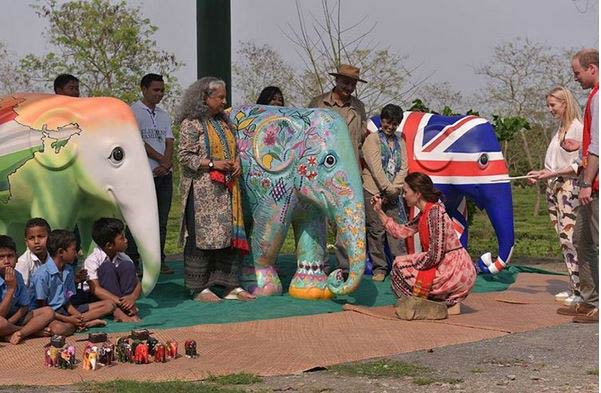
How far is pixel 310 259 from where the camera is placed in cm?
751

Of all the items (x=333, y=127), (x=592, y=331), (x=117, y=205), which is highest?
(x=333, y=127)

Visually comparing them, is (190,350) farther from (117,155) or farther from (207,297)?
(207,297)

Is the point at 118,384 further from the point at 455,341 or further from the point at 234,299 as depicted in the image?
the point at 234,299

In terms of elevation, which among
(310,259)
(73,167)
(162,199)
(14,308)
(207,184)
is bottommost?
(14,308)

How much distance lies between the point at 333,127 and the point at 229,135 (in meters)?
0.68

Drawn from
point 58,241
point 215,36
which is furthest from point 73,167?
point 215,36

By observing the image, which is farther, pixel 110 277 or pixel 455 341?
pixel 110 277

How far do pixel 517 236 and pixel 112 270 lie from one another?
8.91m

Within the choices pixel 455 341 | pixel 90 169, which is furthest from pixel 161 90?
pixel 455 341

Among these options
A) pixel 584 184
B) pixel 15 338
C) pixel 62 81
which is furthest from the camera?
pixel 62 81

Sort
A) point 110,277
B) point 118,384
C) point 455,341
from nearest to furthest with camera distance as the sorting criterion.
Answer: point 118,384
point 455,341
point 110,277

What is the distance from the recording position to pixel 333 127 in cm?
725

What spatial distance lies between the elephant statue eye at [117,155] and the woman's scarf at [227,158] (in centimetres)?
70

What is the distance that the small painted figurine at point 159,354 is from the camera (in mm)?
5277
